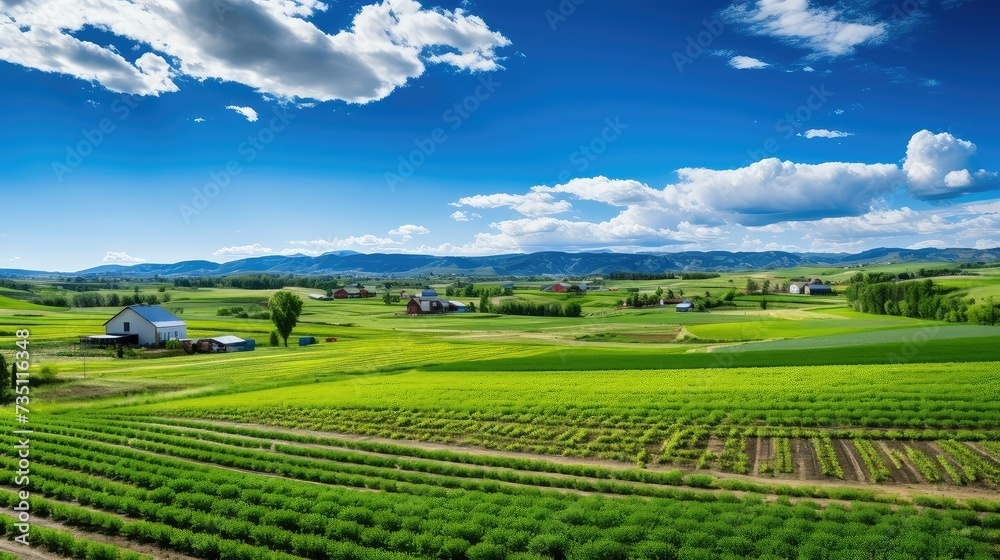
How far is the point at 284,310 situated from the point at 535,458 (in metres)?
68.1

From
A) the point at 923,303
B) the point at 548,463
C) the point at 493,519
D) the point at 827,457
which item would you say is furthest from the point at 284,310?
the point at 923,303

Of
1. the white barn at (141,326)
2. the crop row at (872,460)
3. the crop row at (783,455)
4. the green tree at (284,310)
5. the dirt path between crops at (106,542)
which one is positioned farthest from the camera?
the green tree at (284,310)

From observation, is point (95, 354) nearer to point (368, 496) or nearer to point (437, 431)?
point (437, 431)

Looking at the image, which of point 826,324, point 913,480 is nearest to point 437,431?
point 913,480

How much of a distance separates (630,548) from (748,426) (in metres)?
16.8

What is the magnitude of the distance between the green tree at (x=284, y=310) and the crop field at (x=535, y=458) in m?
26.8

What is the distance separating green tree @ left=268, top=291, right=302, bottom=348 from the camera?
83.0 meters

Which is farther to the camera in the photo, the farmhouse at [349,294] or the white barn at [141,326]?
the farmhouse at [349,294]

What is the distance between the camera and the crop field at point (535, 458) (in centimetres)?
1564

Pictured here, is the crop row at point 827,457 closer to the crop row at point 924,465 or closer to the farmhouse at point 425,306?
the crop row at point 924,465

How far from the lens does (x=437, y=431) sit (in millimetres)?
30688

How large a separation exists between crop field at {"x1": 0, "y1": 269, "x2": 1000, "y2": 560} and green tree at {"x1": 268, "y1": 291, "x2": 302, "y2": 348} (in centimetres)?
2681

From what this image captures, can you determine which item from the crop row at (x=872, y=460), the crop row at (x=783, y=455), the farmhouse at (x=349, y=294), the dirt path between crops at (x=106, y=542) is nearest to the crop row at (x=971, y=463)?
the crop row at (x=872, y=460)

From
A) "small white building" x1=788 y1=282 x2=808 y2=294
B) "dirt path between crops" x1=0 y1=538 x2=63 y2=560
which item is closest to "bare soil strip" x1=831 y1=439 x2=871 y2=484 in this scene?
"dirt path between crops" x1=0 y1=538 x2=63 y2=560
